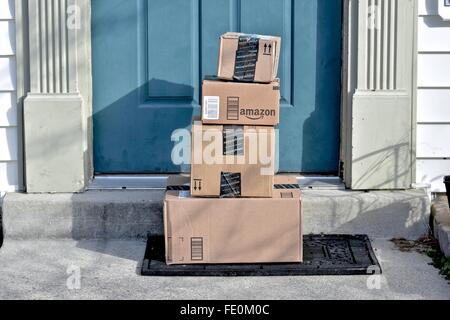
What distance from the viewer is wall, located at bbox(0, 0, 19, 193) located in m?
6.27

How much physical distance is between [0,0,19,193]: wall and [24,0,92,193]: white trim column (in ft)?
A: 0.45

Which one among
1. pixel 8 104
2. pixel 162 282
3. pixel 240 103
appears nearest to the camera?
pixel 162 282

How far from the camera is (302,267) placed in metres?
5.63

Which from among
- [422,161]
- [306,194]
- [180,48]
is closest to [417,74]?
[422,161]

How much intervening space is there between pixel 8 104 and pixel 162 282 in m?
1.69

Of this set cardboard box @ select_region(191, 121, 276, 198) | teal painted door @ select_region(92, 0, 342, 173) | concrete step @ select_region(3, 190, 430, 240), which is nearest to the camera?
cardboard box @ select_region(191, 121, 276, 198)

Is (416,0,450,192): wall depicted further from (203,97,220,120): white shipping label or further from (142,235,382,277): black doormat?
(203,97,220,120): white shipping label

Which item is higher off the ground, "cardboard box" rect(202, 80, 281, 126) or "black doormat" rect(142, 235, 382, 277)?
"cardboard box" rect(202, 80, 281, 126)

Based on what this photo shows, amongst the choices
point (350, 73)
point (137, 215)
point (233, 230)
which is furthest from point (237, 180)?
point (350, 73)

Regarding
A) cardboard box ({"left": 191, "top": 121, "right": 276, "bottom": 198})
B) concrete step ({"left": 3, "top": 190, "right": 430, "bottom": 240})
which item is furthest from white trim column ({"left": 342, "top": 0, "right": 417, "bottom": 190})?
cardboard box ({"left": 191, "top": 121, "right": 276, "bottom": 198})

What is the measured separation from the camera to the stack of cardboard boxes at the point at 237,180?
5.59 metres

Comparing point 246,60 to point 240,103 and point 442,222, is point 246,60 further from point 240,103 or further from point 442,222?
point 442,222

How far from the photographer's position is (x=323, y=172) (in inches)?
257
